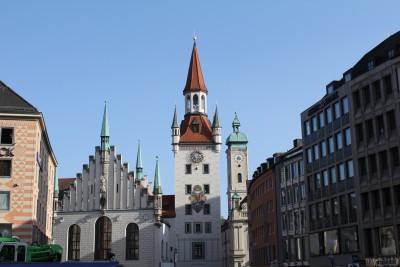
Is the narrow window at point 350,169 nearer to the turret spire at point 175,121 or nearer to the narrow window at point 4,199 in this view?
the narrow window at point 4,199

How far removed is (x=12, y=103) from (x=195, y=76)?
68.1 meters

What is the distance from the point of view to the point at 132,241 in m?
93.3

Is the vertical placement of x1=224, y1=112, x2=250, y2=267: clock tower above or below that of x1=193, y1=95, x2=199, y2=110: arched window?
below

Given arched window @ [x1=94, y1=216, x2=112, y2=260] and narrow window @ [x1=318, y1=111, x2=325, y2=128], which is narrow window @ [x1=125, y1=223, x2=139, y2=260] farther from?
narrow window @ [x1=318, y1=111, x2=325, y2=128]

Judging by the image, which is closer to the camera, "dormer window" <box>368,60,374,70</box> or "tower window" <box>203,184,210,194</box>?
"dormer window" <box>368,60,374,70</box>

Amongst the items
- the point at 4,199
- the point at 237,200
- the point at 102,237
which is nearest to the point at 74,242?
the point at 102,237

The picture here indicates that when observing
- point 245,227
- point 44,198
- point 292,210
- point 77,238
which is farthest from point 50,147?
point 245,227

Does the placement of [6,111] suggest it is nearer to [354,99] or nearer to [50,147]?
[50,147]

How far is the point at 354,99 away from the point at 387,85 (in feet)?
15.1

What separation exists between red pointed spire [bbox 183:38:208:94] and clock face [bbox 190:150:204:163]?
13.5m

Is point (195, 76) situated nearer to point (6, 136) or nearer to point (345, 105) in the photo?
point (345, 105)

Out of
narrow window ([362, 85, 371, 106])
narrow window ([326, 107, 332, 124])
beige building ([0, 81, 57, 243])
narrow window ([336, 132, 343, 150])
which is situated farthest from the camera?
narrow window ([326, 107, 332, 124])

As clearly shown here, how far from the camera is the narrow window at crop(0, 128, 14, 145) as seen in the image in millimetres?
46250

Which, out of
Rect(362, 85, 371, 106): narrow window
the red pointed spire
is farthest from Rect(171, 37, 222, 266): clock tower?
Rect(362, 85, 371, 106): narrow window
